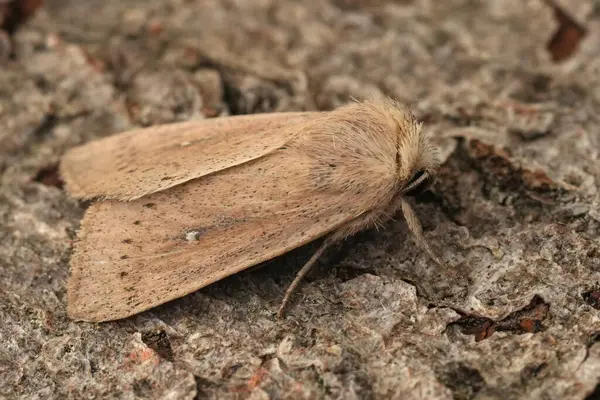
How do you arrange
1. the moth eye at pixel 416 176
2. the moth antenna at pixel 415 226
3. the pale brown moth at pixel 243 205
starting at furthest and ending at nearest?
the moth eye at pixel 416 176
the moth antenna at pixel 415 226
the pale brown moth at pixel 243 205

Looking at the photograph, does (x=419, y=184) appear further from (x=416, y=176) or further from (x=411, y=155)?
(x=411, y=155)

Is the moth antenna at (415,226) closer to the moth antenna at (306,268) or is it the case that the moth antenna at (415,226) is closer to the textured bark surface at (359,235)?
the textured bark surface at (359,235)

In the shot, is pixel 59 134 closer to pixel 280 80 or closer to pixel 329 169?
pixel 280 80

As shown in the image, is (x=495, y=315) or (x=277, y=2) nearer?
(x=495, y=315)

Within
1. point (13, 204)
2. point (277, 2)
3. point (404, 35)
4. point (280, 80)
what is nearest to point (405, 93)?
point (404, 35)

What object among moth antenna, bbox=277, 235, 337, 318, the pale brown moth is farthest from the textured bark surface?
the pale brown moth

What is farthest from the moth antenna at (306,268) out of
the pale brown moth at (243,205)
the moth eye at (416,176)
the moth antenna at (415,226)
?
the moth eye at (416,176)

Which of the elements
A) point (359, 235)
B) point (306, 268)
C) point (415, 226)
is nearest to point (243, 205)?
point (306, 268)

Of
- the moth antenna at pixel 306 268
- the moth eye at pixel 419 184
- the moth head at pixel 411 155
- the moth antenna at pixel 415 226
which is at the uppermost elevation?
the moth head at pixel 411 155
